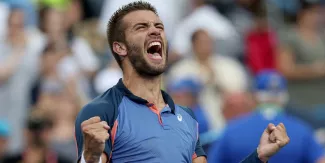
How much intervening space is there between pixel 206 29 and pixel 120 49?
23.1 feet

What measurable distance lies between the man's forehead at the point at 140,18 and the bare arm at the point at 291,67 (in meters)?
7.12

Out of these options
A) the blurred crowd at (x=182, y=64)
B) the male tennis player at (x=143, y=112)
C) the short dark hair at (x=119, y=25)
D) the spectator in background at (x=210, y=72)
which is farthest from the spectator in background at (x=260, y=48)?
the short dark hair at (x=119, y=25)

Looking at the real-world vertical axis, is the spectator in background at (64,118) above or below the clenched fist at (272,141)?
below

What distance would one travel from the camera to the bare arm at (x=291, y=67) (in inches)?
→ 492

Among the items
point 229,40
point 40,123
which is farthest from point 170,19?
point 40,123

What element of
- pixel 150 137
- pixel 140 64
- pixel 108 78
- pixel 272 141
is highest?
pixel 140 64

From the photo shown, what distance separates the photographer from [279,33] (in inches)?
520

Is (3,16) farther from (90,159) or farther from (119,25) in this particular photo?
(90,159)

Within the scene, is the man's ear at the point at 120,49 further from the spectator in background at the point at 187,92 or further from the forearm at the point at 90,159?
the spectator in background at the point at 187,92

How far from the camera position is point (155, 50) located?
218 inches

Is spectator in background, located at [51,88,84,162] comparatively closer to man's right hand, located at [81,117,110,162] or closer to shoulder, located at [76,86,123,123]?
shoulder, located at [76,86,123,123]

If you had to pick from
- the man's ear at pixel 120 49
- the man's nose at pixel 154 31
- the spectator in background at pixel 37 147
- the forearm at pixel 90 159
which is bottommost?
the spectator in background at pixel 37 147

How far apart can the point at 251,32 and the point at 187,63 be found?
53.0 inches

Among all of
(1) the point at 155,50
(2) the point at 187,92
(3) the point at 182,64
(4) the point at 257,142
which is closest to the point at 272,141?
(1) the point at 155,50
